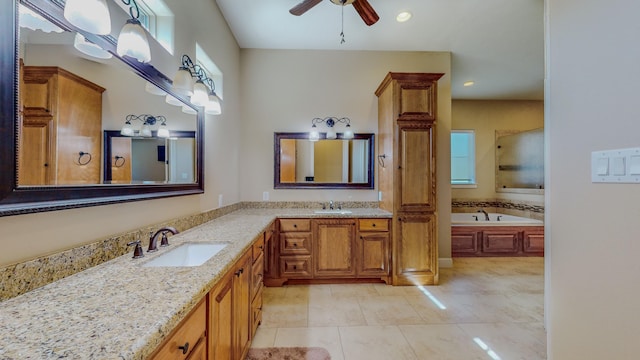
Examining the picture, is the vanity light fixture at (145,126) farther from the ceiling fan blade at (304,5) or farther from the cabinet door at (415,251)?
the cabinet door at (415,251)

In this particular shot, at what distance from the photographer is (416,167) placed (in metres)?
2.91

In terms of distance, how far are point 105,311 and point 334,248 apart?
2381 mm

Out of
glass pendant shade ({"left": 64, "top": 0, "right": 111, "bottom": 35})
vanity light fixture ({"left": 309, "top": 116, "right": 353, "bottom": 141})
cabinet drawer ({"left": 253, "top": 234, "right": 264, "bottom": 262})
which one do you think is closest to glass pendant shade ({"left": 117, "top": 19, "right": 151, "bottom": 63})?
glass pendant shade ({"left": 64, "top": 0, "right": 111, "bottom": 35})

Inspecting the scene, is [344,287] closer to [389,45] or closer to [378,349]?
[378,349]

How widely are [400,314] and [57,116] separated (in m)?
2.72

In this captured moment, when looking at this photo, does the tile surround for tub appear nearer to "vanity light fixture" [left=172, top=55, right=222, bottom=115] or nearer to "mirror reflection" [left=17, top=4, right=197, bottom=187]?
"mirror reflection" [left=17, top=4, right=197, bottom=187]

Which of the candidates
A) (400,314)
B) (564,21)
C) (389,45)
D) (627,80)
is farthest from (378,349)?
(389,45)

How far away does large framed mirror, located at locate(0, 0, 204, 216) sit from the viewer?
0.82 metres

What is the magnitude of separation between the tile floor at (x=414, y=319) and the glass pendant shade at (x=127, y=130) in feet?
5.57

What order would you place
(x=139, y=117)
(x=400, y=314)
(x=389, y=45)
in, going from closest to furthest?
(x=139, y=117) < (x=400, y=314) < (x=389, y=45)

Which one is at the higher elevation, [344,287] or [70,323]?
[70,323]

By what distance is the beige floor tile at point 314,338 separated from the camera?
6.14 ft

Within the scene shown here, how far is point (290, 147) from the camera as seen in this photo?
346cm

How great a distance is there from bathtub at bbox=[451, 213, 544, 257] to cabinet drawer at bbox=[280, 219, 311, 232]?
259 centimetres
